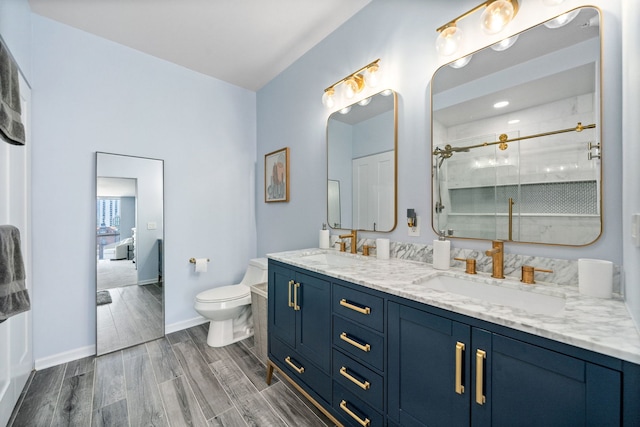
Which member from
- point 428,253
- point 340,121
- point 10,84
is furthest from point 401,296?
point 10,84

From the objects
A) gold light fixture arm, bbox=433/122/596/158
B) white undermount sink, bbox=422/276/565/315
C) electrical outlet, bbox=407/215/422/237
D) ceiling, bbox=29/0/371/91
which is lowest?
white undermount sink, bbox=422/276/565/315

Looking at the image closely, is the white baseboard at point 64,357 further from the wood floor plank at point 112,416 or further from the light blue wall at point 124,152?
the wood floor plank at point 112,416

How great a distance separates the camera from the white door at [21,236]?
148 centimetres

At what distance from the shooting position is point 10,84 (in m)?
1.23

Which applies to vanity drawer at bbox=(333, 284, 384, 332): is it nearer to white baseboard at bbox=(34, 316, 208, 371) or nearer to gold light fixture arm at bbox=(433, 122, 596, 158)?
gold light fixture arm at bbox=(433, 122, 596, 158)

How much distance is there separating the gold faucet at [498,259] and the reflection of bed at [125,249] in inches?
113

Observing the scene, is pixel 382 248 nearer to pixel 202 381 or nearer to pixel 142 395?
pixel 202 381

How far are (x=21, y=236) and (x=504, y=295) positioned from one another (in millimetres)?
2897

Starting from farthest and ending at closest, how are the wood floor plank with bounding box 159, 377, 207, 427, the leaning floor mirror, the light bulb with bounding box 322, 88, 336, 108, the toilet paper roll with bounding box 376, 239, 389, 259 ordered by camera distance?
the leaning floor mirror, the light bulb with bounding box 322, 88, 336, 108, the toilet paper roll with bounding box 376, 239, 389, 259, the wood floor plank with bounding box 159, 377, 207, 427

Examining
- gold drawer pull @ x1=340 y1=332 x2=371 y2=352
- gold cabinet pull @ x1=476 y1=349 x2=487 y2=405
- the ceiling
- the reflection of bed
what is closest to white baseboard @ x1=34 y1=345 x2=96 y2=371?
the reflection of bed

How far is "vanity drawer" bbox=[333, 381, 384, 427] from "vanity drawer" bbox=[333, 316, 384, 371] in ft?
0.70

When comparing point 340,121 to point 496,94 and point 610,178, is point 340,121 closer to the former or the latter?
point 496,94

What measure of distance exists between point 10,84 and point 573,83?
2.50 m

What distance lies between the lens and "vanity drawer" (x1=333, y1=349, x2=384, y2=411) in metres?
1.20
